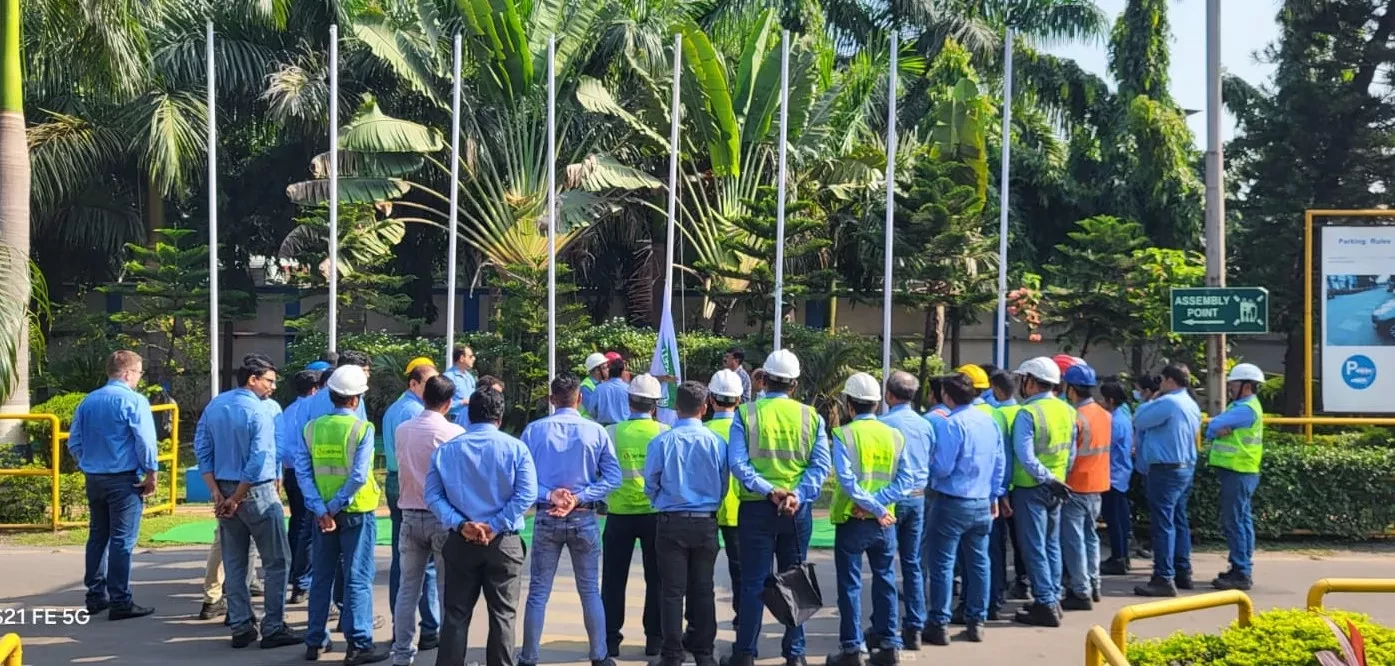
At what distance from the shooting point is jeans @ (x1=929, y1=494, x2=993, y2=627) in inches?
315

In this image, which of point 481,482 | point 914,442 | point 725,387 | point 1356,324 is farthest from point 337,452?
point 1356,324

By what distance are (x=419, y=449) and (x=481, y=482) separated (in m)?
0.65

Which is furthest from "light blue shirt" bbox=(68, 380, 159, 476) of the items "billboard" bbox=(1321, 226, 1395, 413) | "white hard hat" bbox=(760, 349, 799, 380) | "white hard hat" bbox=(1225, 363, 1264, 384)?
"billboard" bbox=(1321, 226, 1395, 413)

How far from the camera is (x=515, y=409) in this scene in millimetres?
19375

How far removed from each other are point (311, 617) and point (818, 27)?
62.3 feet

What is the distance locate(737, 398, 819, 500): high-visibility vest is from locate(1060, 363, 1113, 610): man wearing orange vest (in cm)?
269

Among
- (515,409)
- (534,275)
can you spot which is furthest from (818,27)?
(515,409)

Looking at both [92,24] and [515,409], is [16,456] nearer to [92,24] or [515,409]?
[92,24]

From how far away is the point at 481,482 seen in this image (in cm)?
652

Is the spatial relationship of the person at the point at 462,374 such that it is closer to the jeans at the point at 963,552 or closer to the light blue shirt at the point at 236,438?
the light blue shirt at the point at 236,438

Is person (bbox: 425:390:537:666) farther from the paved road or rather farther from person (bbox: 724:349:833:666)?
person (bbox: 724:349:833:666)

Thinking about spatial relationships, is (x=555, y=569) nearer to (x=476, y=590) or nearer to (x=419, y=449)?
(x=476, y=590)

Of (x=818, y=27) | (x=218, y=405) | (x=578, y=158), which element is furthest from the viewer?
(x=818, y=27)

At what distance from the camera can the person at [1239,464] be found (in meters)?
9.64
